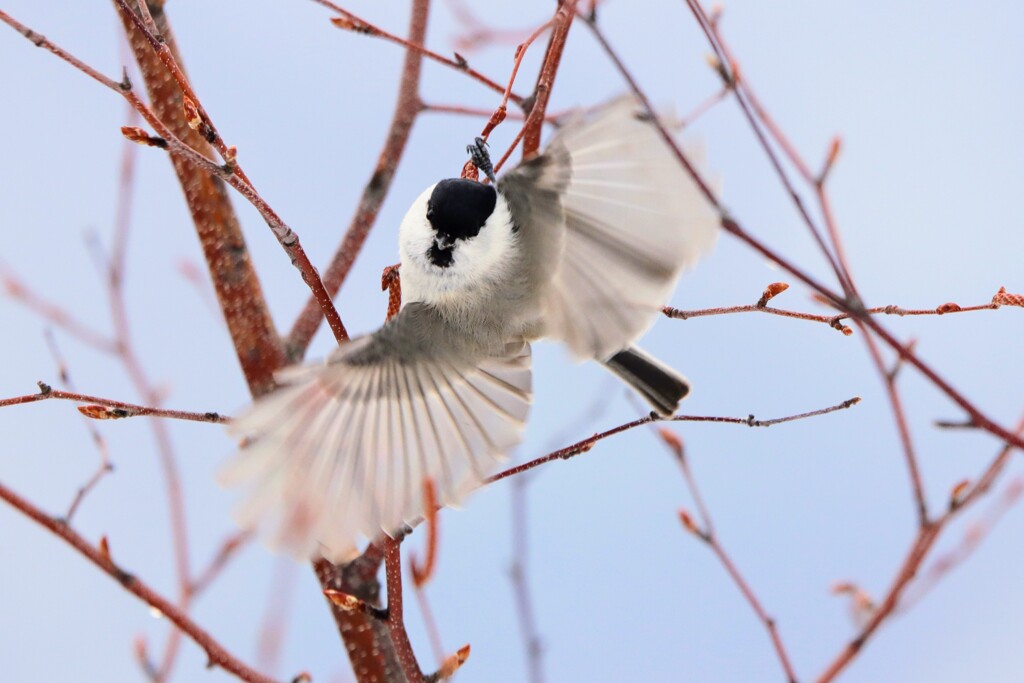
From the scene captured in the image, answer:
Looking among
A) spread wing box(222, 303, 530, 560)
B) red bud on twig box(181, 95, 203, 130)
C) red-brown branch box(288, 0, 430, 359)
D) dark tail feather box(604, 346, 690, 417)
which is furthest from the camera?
red-brown branch box(288, 0, 430, 359)

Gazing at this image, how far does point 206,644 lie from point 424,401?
11.1 inches

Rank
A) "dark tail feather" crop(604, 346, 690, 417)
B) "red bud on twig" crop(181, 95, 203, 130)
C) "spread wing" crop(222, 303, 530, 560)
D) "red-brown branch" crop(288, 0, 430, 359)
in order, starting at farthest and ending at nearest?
"red-brown branch" crop(288, 0, 430, 359), "dark tail feather" crop(604, 346, 690, 417), "spread wing" crop(222, 303, 530, 560), "red bud on twig" crop(181, 95, 203, 130)

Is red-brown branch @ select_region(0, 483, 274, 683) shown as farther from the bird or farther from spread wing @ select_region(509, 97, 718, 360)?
spread wing @ select_region(509, 97, 718, 360)

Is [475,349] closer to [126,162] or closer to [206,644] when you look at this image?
[206,644]

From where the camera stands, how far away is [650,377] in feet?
3.32

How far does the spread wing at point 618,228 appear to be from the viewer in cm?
86

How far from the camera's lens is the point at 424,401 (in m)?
0.93

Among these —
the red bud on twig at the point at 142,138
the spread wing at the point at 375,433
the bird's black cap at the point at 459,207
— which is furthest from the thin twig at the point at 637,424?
the red bud on twig at the point at 142,138

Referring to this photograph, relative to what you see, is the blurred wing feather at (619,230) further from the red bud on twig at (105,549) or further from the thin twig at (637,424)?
the red bud on twig at (105,549)

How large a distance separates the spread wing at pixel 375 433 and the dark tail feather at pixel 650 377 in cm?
11

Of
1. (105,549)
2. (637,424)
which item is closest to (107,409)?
(105,549)

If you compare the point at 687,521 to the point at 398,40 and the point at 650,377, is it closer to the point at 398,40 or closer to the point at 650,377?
the point at 650,377

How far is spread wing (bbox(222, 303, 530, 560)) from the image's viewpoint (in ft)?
2.57

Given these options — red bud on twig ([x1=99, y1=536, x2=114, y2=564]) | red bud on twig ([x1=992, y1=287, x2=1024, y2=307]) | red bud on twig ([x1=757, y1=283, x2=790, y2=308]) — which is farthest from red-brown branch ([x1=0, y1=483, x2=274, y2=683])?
red bud on twig ([x1=992, y1=287, x2=1024, y2=307])
